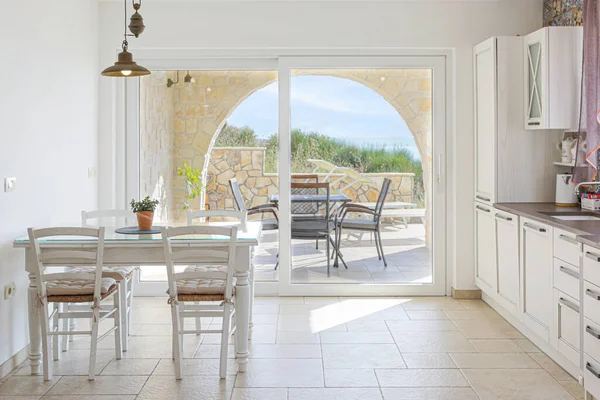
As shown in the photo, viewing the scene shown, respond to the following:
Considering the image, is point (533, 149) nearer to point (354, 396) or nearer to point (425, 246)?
point (425, 246)

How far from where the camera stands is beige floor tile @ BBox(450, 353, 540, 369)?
3.92 m

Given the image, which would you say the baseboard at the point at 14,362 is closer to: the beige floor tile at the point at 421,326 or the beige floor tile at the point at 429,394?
the beige floor tile at the point at 429,394

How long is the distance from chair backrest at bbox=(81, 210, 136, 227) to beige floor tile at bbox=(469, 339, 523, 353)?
263 centimetres

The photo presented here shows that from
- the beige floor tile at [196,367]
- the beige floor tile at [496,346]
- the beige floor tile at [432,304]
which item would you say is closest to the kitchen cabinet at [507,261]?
the beige floor tile at [496,346]

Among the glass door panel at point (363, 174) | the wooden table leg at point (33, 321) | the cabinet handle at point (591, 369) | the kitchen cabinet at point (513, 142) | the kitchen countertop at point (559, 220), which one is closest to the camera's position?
the cabinet handle at point (591, 369)

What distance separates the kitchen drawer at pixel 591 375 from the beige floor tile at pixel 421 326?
1.50 meters

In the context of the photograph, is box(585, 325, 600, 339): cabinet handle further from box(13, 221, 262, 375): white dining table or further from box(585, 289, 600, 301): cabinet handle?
box(13, 221, 262, 375): white dining table

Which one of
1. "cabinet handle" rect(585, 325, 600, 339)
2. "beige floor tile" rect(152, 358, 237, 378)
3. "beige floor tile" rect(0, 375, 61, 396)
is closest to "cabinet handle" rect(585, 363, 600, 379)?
"cabinet handle" rect(585, 325, 600, 339)

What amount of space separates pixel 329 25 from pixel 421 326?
2.64 m

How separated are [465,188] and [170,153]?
104 inches

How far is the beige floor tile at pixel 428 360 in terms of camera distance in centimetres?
393

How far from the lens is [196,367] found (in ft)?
12.8

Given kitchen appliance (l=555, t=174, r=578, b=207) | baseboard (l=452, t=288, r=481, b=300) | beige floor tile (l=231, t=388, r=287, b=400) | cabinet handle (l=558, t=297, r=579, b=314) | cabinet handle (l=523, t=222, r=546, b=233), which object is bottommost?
beige floor tile (l=231, t=388, r=287, b=400)

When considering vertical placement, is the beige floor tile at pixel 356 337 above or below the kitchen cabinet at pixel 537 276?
below
